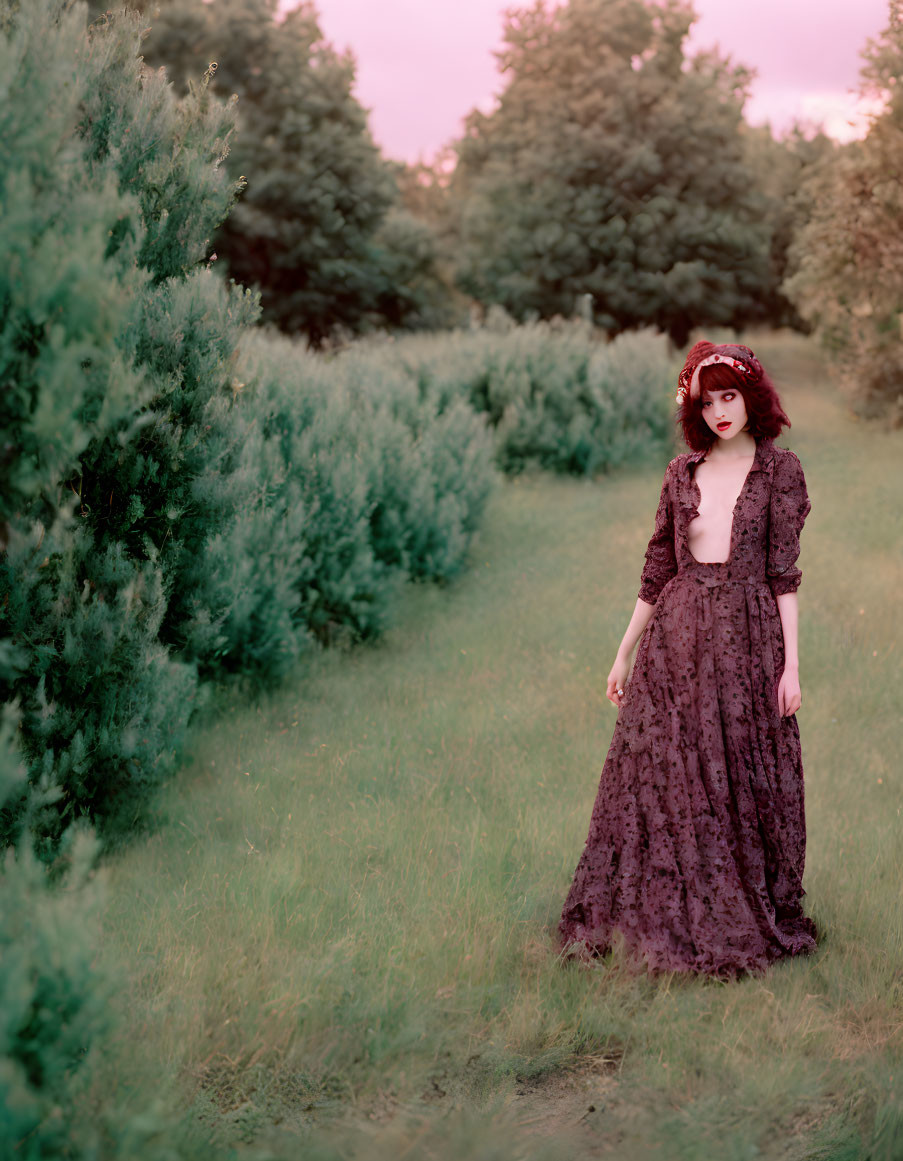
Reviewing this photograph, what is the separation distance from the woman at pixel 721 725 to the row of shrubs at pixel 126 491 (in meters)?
2.03

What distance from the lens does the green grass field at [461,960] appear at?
2895 millimetres

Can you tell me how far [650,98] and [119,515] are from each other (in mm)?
34144

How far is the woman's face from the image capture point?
3.54 metres

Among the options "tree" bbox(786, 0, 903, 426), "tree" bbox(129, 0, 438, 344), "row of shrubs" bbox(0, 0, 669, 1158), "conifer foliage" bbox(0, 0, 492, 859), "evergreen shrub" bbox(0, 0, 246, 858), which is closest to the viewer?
"row of shrubs" bbox(0, 0, 669, 1158)

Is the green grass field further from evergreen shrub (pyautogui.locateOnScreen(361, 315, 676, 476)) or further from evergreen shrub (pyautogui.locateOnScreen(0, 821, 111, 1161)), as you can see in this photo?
evergreen shrub (pyautogui.locateOnScreen(361, 315, 676, 476))

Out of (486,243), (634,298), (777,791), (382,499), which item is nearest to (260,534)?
(382,499)

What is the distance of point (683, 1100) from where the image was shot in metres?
2.99

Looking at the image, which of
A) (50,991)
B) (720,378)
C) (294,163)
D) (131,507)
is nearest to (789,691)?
(720,378)

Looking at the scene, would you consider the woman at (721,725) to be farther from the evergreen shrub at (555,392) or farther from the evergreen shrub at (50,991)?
the evergreen shrub at (555,392)

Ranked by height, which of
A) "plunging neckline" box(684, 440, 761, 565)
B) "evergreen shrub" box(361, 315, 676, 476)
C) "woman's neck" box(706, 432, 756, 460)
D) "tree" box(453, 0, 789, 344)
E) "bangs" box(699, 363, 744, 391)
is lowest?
"plunging neckline" box(684, 440, 761, 565)

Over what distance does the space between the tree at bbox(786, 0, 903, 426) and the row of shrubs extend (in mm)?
12478

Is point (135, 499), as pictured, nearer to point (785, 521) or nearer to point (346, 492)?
point (785, 521)

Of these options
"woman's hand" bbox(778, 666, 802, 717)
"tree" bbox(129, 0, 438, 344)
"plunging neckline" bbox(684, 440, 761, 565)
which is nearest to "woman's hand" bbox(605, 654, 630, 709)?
"plunging neckline" bbox(684, 440, 761, 565)

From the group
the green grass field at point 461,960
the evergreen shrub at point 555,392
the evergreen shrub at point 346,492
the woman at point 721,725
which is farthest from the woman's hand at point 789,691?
the evergreen shrub at point 555,392
